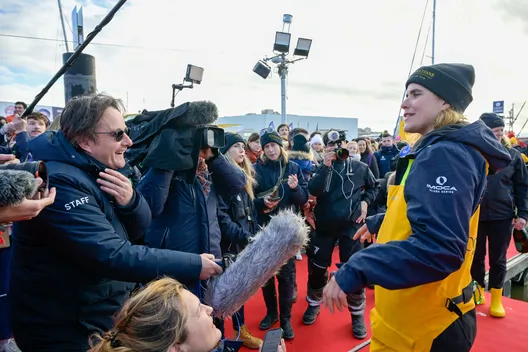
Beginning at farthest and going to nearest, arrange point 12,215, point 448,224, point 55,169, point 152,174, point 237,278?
point 152,174 < point 237,278 < point 55,169 < point 448,224 < point 12,215

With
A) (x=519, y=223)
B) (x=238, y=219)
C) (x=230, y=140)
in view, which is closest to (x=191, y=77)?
(x=230, y=140)

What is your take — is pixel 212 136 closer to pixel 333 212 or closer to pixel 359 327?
pixel 333 212

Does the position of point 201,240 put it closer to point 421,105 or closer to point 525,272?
point 421,105

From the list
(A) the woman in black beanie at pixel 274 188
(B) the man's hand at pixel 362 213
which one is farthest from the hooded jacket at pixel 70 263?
(B) the man's hand at pixel 362 213

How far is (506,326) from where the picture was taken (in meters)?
3.56

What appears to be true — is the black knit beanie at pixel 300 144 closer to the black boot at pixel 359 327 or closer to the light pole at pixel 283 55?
the black boot at pixel 359 327

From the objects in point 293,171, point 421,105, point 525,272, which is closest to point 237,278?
point 421,105

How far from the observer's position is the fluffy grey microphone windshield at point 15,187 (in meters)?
1.11

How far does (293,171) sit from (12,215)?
120 inches

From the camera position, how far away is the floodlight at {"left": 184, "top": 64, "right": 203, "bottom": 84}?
8070 mm

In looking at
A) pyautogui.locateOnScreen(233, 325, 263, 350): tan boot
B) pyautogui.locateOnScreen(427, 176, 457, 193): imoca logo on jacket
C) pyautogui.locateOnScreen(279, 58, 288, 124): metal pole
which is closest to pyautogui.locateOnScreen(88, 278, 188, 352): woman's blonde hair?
pyautogui.locateOnScreen(427, 176, 457, 193): imoca logo on jacket

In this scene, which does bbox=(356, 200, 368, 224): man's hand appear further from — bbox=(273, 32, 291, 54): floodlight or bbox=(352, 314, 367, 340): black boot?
bbox=(273, 32, 291, 54): floodlight

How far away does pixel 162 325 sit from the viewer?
120cm

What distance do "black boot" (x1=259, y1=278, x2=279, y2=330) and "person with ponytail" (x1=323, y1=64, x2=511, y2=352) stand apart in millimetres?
1876
